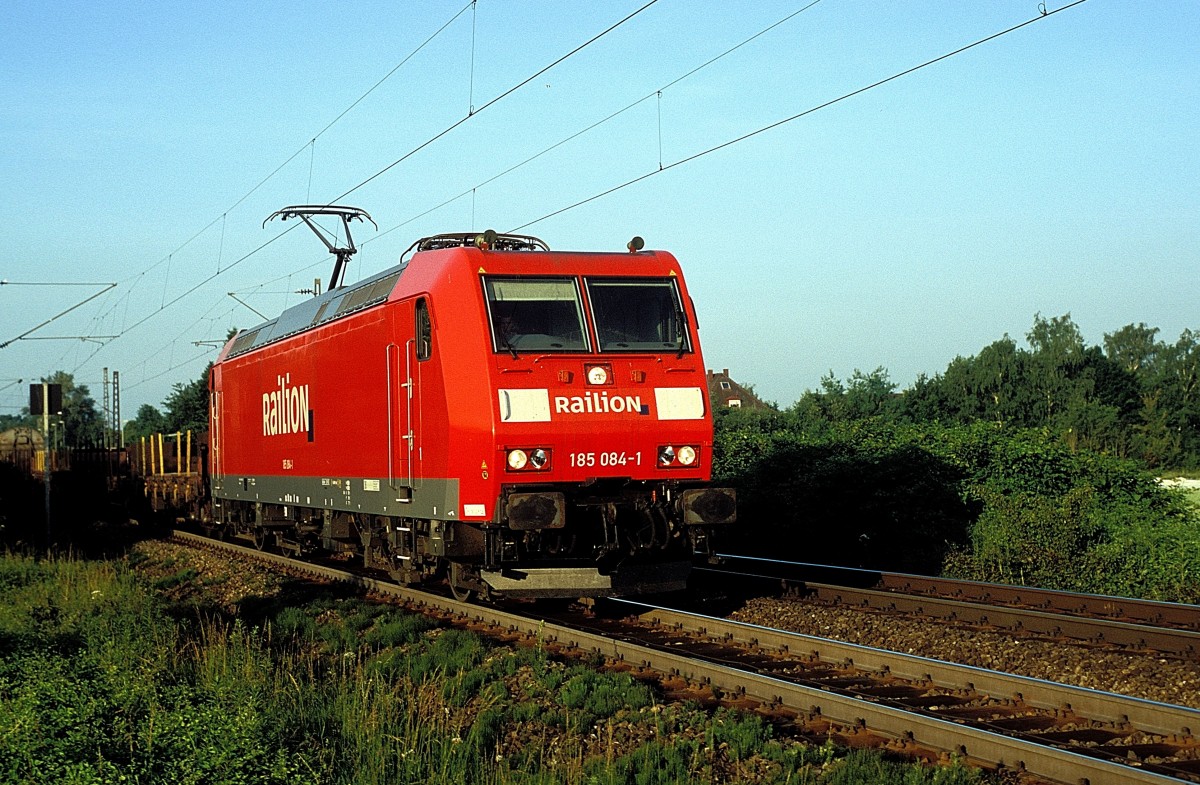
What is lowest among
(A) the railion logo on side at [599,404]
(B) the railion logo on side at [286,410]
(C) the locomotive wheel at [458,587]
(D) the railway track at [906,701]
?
(D) the railway track at [906,701]

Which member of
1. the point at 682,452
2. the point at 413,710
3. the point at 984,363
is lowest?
the point at 413,710

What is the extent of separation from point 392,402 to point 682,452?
3.39 m

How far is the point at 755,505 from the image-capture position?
22.1 metres

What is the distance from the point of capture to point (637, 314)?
12.7m

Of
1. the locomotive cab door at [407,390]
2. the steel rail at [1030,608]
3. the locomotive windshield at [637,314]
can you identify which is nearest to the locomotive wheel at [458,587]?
the locomotive cab door at [407,390]

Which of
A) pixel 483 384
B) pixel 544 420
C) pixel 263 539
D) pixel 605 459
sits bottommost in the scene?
pixel 263 539

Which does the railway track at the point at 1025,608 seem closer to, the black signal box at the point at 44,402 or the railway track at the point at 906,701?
the railway track at the point at 906,701

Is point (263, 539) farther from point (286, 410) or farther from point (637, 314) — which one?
point (637, 314)

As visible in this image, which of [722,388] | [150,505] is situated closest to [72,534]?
[150,505]

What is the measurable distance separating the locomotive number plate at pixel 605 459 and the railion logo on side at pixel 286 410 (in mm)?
6364

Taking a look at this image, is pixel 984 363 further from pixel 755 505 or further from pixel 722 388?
pixel 755 505

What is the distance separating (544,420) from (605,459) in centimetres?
73

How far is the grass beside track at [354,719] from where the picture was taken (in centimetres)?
630

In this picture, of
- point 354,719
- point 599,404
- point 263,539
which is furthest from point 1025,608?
point 263,539
